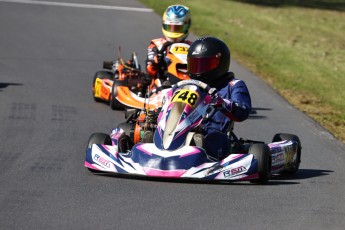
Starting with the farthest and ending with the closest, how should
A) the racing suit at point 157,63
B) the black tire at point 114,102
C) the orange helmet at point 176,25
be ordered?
the orange helmet at point 176,25, the racing suit at point 157,63, the black tire at point 114,102

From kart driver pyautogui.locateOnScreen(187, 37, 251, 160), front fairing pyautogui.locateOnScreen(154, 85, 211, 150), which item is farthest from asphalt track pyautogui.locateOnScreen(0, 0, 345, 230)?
kart driver pyautogui.locateOnScreen(187, 37, 251, 160)

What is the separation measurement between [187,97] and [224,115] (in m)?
0.58

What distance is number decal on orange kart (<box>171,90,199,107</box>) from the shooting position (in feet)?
26.6

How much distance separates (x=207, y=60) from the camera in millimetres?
8594

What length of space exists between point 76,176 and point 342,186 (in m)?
2.36

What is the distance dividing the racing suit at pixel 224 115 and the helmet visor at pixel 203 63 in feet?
0.73

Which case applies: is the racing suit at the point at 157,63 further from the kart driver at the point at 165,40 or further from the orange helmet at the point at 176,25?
the orange helmet at the point at 176,25

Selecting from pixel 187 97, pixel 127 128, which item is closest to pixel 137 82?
pixel 127 128

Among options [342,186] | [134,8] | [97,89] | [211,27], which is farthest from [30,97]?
[134,8]

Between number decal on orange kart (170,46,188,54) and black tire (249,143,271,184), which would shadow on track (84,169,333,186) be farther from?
number decal on orange kart (170,46,188,54)

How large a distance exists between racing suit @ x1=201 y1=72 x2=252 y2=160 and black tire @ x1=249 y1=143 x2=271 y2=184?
0.27m

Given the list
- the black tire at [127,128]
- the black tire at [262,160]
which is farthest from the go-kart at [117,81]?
the black tire at [262,160]

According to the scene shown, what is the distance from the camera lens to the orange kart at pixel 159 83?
11984mm

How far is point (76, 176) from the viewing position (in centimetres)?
797
